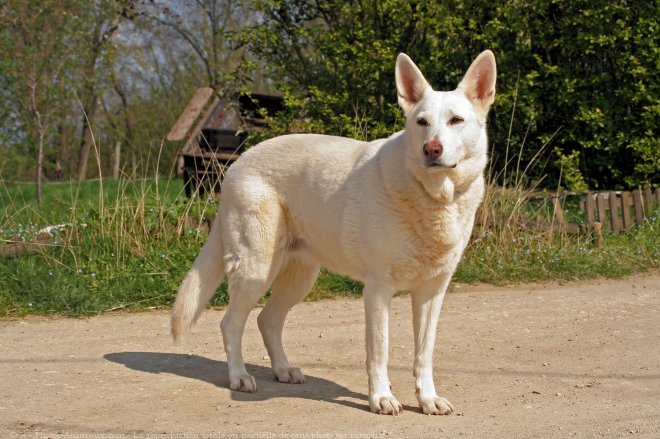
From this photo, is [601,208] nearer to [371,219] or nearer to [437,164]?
[371,219]

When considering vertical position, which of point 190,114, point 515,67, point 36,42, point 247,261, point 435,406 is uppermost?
point 515,67

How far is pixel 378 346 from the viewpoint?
4.13m

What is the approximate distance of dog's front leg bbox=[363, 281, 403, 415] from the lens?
13.5 ft

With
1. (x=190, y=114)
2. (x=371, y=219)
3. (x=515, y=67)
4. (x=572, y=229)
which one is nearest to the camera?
(x=371, y=219)

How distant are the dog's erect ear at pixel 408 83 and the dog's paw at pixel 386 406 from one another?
1.52m

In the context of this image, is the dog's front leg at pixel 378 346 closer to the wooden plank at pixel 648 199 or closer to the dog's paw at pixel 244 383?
the dog's paw at pixel 244 383

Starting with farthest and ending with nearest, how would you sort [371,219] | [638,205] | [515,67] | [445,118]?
[515,67] < [638,205] < [371,219] < [445,118]

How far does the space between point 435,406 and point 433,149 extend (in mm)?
1370

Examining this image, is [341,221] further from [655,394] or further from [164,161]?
[164,161]

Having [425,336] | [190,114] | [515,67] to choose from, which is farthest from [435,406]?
[190,114]

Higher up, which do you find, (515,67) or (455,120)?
(455,120)

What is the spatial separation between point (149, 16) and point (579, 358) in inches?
879

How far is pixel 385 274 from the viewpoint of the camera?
409 cm

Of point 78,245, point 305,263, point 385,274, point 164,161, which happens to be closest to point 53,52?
point 78,245
